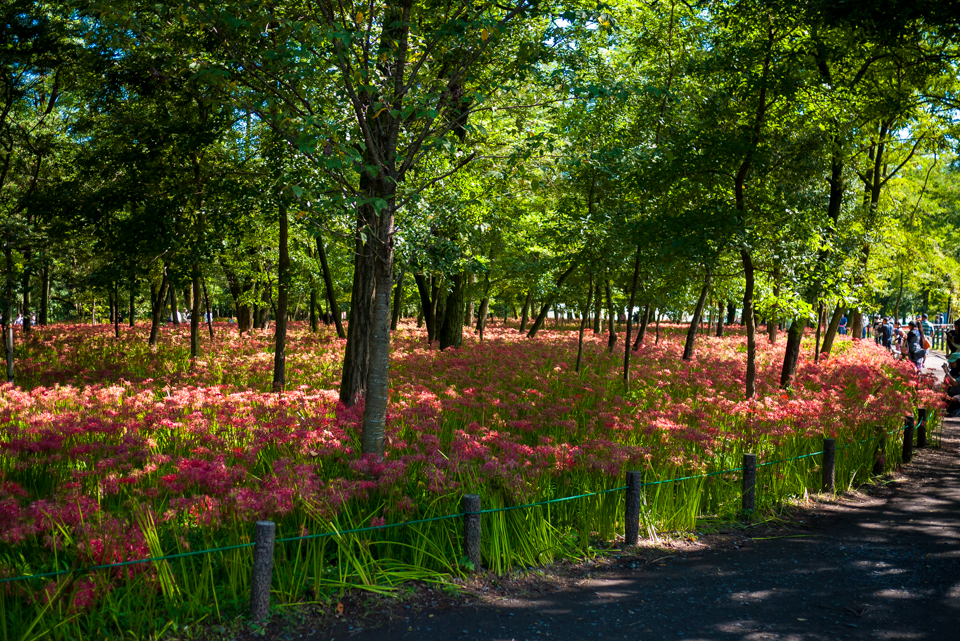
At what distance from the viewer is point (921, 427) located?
11.8m

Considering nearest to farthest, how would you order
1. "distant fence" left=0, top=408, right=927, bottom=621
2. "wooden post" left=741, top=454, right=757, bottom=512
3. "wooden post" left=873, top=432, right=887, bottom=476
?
1. "distant fence" left=0, top=408, right=927, bottom=621
2. "wooden post" left=741, top=454, right=757, bottom=512
3. "wooden post" left=873, top=432, right=887, bottom=476

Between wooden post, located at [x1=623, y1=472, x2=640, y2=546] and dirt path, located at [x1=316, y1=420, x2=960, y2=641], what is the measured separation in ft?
0.98

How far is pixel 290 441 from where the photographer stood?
7043 mm

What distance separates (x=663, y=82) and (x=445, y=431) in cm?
838

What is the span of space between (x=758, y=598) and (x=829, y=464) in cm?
412

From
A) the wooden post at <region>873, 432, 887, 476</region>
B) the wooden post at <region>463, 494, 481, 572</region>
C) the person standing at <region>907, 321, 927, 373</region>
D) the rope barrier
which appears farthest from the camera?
the person standing at <region>907, 321, 927, 373</region>

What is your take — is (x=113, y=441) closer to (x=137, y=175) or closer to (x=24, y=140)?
(x=137, y=175)

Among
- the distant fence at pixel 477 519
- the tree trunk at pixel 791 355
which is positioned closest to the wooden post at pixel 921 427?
the distant fence at pixel 477 519

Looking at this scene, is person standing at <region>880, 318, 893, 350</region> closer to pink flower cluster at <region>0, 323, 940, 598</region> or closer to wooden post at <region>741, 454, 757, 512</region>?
pink flower cluster at <region>0, 323, 940, 598</region>

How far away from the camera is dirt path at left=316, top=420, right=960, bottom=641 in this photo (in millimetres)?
4645

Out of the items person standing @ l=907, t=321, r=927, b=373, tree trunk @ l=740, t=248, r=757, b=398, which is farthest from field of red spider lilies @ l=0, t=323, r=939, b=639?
person standing @ l=907, t=321, r=927, b=373

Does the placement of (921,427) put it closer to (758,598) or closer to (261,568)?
(758,598)

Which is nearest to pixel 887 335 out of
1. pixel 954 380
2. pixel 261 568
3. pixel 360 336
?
pixel 954 380

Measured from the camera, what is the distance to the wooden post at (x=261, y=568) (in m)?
4.44
